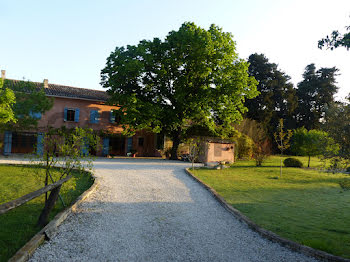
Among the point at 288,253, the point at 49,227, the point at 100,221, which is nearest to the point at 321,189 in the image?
the point at 288,253

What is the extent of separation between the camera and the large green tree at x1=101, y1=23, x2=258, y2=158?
21297mm

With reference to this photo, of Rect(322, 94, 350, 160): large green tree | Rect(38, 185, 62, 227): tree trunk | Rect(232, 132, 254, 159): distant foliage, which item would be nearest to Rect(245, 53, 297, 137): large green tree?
Rect(232, 132, 254, 159): distant foliage

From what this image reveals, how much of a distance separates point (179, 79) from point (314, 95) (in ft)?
109

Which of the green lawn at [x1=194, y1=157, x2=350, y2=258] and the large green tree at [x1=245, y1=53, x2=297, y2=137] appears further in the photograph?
the large green tree at [x1=245, y1=53, x2=297, y2=137]

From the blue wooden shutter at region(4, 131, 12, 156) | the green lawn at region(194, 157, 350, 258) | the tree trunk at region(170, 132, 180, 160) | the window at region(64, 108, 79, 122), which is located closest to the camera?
the green lawn at region(194, 157, 350, 258)

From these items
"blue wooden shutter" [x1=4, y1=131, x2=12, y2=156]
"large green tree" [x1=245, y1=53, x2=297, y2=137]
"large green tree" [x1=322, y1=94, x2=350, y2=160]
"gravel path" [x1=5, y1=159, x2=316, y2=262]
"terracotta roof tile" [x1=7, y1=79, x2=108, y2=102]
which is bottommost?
"gravel path" [x1=5, y1=159, x2=316, y2=262]

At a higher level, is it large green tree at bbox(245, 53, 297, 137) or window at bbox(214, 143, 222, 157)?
large green tree at bbox(245, 53, 297, 137)

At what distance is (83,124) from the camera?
25484 millimetres

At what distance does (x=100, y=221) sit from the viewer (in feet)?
20.7

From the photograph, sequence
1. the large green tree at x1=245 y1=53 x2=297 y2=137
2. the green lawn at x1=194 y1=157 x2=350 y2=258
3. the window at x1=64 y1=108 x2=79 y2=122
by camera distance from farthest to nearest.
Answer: the large green tree at x1=245 y1=53 x2=297 y2=137 < the window at x1=64 y1=108 x2=79 y2=122 < the green lawn at x1=194 y1=157 x2=350 y2=258

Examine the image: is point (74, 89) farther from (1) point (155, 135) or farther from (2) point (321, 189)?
(2) point (321, 189)

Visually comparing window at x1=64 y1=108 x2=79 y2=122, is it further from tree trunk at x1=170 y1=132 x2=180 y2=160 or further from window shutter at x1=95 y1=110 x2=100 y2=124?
tree trunk at x1=170 y1=132 x2=180 y2=160

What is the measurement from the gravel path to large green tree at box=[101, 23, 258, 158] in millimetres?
13390

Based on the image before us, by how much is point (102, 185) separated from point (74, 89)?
18898 millimetres
